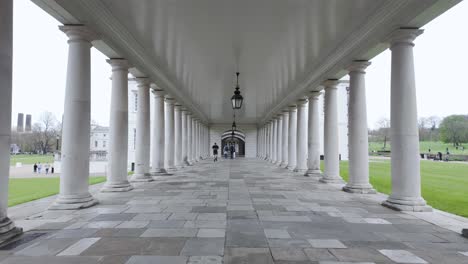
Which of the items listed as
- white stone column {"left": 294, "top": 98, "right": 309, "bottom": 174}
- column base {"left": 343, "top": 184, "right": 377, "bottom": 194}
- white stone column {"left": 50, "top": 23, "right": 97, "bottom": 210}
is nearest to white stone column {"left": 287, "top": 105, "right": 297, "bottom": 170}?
white stone column {"left": 294, "top": 98, "right": 309, "bottom": 174}

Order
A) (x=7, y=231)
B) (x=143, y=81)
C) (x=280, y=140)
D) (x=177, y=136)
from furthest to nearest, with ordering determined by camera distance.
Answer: (x=280, y=140) → (x=177, y=136) → (x=143, y=81) → (x=7, y=231)

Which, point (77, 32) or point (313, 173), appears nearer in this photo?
point (77, 32)

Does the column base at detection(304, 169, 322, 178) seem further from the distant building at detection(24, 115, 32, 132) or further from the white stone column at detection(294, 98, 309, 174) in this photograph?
the distant building at detection(24, 115, 32, 132)

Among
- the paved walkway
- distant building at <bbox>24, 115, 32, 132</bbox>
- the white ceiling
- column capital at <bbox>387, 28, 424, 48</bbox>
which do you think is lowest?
the paved walkway

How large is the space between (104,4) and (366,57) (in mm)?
11832

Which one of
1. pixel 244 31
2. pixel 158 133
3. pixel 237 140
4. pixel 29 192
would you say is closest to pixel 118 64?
pixel 244 31

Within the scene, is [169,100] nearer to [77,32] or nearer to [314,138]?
[314,138]

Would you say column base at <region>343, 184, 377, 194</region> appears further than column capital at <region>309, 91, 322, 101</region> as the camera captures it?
No

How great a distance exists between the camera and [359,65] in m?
14.5

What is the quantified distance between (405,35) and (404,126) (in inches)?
133

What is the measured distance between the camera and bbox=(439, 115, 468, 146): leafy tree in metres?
88.2

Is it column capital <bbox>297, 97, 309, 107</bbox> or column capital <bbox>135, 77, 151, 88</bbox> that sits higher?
column capital <bbox>135, 77, 151, 88</bbox>

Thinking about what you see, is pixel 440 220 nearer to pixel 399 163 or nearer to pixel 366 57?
pixel 399 163

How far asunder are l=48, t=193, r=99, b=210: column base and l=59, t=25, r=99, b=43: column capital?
5.90m
